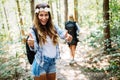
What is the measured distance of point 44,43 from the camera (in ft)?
12.1

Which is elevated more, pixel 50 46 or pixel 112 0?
pixel 112 0

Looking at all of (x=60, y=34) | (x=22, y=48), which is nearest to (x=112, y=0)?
(x=22, y=48)

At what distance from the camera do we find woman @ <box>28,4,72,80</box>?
3.67 metres

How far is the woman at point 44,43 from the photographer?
367 cm

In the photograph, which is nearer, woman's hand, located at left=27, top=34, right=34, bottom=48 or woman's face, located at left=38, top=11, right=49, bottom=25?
woman's hand, located at left=27, top=34, right=34, bottom=48

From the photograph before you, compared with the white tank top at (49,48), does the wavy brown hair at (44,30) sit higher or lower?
higher

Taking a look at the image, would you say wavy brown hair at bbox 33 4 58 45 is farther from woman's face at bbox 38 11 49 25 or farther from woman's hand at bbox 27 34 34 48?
woman's hand at bbox 27 34 34 48

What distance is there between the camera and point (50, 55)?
3758 millimetres

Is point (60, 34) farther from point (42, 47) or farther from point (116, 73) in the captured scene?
point (116, 73)

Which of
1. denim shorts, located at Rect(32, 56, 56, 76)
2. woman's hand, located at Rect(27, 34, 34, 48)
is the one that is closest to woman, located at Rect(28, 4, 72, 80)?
Answer: denim shorts, located at Rect(32, 56, 56, 76)

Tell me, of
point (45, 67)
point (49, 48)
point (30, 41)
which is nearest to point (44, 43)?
point (49, 48)

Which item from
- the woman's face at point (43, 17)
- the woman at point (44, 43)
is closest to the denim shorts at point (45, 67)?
the woman at point (44, 43)

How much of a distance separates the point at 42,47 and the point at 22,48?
4.63m

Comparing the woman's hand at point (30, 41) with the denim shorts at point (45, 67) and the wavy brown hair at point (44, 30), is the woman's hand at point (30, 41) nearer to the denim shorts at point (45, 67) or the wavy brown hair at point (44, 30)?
the wavy brown hair at point (44, 30)
